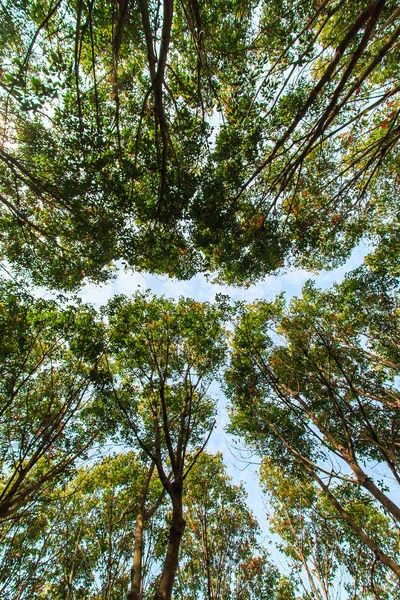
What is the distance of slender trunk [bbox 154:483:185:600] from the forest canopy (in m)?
0.07

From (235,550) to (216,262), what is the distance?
9627mm

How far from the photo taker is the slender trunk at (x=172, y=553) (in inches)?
108

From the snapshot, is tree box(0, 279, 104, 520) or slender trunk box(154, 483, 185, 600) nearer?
slender trunk box(154, 483, 185, 600)

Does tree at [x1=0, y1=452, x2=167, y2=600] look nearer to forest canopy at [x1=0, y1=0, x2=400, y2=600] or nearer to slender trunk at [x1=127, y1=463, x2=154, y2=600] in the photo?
forest canopy at [x1=0, y1=0, x2=400, y2=600]

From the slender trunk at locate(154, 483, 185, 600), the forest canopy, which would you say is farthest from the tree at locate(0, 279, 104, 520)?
the slender trunk at locate(154, 483, 185, 600)

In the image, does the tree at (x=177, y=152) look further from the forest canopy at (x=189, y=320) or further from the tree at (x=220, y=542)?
the tree at (x=220, y=542)

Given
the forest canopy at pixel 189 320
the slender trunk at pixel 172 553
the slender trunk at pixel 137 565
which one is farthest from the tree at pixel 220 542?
the slender trunk at pixel 172 553

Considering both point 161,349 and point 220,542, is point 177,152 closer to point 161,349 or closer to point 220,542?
point 161,349

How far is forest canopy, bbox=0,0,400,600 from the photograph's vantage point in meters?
5.02

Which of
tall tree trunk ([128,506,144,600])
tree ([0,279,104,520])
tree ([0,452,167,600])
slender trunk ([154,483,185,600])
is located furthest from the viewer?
tree ([0,452,167,600])

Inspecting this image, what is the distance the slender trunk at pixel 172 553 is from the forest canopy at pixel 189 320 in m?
0.07

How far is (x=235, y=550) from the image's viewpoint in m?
9.27

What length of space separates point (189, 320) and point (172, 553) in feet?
18.4

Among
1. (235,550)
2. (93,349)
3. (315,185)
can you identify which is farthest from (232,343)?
(235,550)
